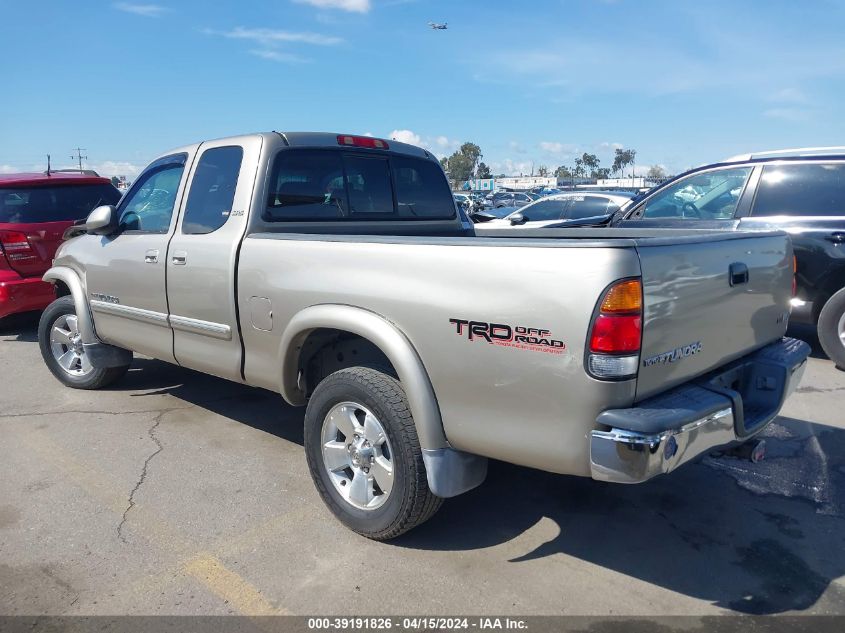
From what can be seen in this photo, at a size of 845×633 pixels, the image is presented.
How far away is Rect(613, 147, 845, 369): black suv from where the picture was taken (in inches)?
236

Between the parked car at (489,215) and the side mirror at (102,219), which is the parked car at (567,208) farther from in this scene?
the side mirror at (102,219)

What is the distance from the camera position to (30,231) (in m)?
6.97

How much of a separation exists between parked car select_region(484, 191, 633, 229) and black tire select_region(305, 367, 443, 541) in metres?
8.90

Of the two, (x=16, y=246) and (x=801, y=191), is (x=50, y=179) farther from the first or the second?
(x=801, y=191)

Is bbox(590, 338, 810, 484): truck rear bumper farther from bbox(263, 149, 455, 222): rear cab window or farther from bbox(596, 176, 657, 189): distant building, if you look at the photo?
bbox(596, 176, 657, 189): distant building

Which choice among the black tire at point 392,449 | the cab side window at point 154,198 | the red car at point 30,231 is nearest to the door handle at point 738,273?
the black tire at point 392,449

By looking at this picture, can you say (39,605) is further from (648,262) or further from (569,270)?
(648,262)

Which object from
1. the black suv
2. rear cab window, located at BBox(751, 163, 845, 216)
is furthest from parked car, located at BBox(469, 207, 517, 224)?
rear cab window, located at BBox(751, 163, 845, 216)

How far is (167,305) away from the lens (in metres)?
4.31

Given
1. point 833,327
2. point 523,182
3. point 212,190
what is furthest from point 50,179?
point 523,182

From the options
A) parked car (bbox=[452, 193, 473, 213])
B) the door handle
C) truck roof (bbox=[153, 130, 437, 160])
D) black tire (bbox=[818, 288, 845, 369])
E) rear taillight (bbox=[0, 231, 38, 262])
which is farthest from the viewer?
rear taillight (bbox=[0, 231, 38, 262])

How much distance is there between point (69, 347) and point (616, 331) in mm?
4993

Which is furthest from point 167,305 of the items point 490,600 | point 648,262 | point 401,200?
point 648,262

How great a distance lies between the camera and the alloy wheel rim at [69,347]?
18.3 feet
